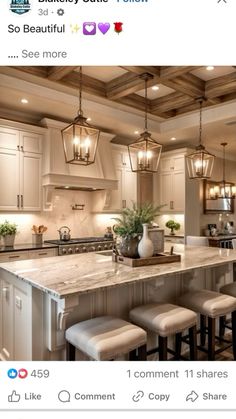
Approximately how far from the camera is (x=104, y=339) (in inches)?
51.8

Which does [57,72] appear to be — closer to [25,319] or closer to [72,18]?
[72,18]

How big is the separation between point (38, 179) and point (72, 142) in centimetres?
178

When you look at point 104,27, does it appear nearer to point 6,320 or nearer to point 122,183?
point 6,320

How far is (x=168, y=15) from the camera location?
0.90 meters

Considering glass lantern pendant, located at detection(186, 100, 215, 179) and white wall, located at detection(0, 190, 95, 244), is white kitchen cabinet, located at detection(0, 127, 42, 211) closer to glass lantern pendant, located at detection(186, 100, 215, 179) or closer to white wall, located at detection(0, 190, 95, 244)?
white wall, located at detection(0, 190, 95, 244)

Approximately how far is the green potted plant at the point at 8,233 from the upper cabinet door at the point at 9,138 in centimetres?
96

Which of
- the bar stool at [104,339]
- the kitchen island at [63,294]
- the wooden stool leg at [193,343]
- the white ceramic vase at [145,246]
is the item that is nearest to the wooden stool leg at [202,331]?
the kitchen island at [63,294]

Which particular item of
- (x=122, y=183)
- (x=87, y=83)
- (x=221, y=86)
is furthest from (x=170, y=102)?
(x=122, y=183)

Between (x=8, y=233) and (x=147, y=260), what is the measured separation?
6.71ft

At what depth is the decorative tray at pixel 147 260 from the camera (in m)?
1.92

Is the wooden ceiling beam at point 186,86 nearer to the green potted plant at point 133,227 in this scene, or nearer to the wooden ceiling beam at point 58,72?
the wooden ceiling beam at point 58,72
